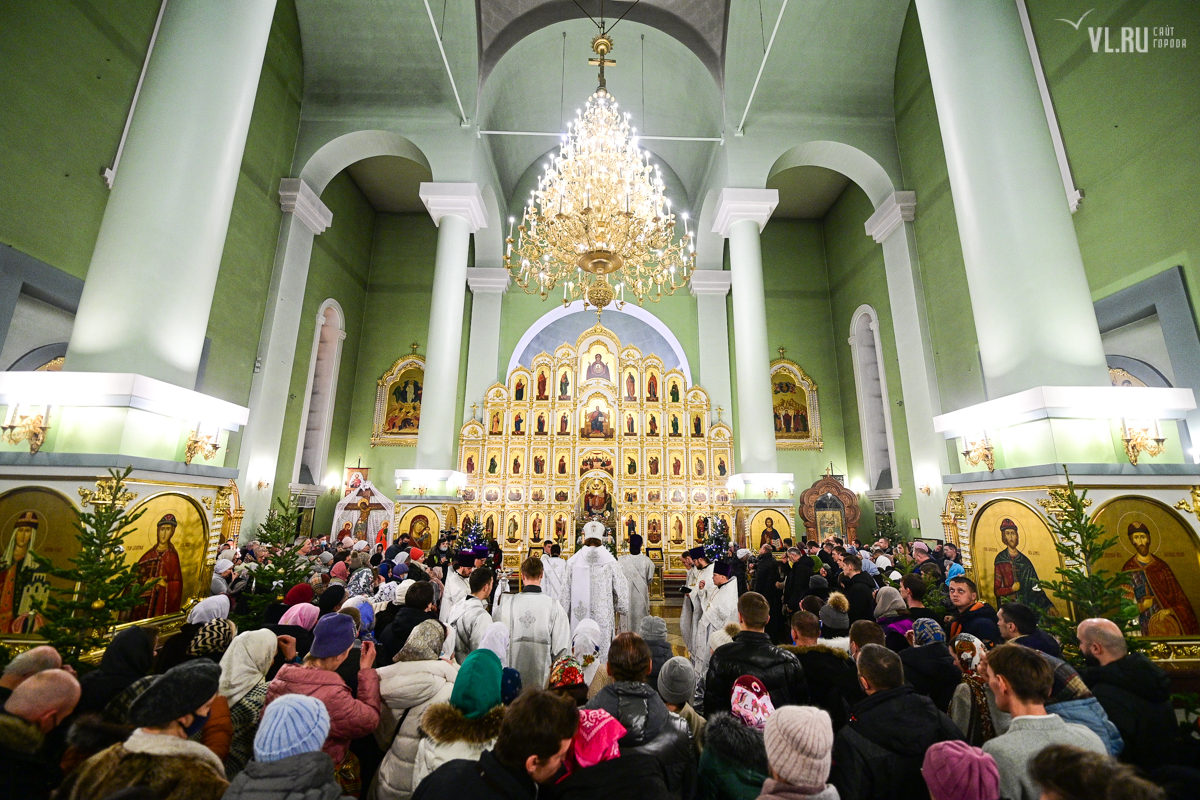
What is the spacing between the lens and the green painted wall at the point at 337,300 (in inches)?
432

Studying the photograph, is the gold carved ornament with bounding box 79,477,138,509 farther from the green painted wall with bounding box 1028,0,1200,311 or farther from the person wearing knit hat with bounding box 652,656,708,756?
the green painted wall with bounding box 1028,0,1200,311

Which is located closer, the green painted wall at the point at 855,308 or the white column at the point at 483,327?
the green painted wall at the point at 855,308

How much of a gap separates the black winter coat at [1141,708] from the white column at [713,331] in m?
11.9

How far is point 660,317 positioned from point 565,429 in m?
4.34

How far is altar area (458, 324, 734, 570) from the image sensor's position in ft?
40.3

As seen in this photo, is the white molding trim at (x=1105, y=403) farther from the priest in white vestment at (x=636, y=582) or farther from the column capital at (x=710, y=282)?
the column capital at (x=710, y=282)

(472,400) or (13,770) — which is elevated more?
(472,400)

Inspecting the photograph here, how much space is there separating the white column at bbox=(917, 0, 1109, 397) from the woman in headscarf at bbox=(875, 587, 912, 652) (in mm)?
1863

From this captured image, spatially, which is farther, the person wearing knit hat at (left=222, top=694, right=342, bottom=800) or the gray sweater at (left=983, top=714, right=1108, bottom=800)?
the gray sweater at (left=983, top=714, right=1108, bottom=800)

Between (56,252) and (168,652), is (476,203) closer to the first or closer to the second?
(56,252)

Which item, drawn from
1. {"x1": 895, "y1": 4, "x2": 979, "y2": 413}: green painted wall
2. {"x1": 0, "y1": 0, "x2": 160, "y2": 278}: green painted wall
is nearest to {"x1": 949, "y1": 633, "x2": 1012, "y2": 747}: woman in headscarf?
{"x1": 895, "y1": 4, "x2": 979, "y2": 413}: green painted wall

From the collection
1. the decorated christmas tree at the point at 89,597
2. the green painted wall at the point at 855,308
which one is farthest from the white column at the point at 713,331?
the decorated christmas tree at the point at 89,597

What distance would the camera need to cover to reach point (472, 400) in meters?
13.8

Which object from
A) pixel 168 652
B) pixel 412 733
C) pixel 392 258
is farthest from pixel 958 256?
pixel 392 258
